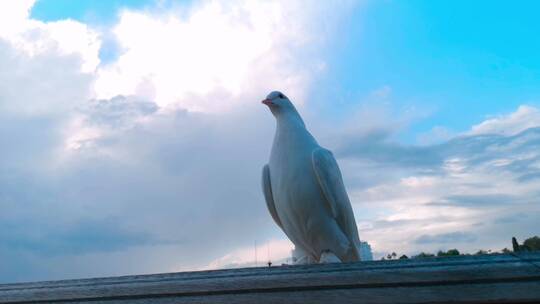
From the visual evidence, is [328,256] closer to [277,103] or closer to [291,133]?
[291,133]

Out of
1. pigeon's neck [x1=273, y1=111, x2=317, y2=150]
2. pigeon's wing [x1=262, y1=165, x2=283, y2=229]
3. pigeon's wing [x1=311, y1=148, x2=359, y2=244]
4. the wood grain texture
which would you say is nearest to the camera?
the wood grain texture

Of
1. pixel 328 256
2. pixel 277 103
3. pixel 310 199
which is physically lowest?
pixel 328 256

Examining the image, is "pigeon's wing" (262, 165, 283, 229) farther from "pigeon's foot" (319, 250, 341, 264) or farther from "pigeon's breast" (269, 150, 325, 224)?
"pigeon's foot" (319, 250, 341, 264)

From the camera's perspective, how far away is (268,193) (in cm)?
674

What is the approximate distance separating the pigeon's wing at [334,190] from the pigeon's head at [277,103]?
82 cm

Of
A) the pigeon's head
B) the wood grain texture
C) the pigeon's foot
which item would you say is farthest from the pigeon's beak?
the wood grain texture

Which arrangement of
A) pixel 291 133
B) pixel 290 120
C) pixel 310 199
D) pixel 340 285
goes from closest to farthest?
pixel 340 285 → pixel 310 199 → pixel 291 133 → pixel 290 120

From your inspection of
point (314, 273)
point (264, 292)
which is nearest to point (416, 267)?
point (314, 273)

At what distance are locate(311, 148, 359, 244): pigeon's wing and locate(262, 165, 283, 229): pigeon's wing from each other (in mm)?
833

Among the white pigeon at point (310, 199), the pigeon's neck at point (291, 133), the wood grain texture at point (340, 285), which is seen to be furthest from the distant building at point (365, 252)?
the wood grain texture at point (340, 285)

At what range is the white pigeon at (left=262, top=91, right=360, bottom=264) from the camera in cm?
605

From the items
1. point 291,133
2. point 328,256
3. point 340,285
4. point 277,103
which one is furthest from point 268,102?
point 340,285

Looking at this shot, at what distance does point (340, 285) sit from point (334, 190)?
3.61 meters

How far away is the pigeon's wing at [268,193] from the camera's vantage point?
6.71 metres
